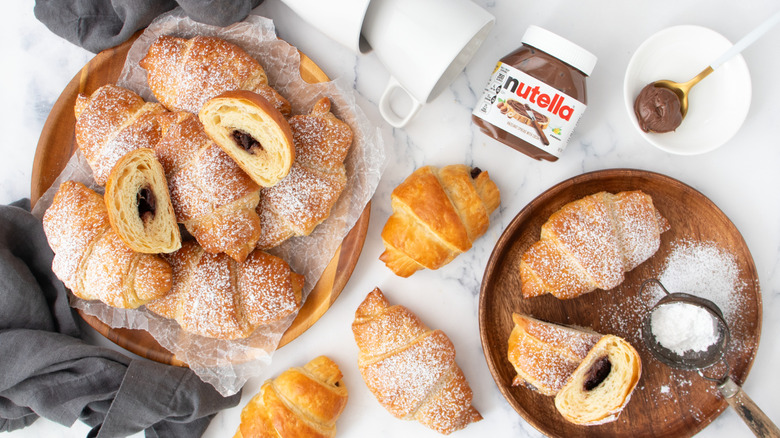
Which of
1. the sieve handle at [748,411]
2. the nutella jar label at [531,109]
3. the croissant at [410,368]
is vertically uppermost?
the nutella jar label at [531,109]

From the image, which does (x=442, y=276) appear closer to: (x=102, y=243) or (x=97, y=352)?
(x=102, y=243)

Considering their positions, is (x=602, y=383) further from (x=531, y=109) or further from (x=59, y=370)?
(x=59, y=370)

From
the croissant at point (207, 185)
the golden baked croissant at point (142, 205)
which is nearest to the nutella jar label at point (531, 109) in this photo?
the croissant at point (207, 185)

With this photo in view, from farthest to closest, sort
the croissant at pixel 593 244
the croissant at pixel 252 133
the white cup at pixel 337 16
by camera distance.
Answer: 1. the croissant at pixel 593 244
2. the croissant at pixel 252 133
3. the white cup at pixel 337 16

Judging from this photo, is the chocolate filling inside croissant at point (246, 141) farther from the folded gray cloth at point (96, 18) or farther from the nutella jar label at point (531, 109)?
the nutella jar label at point (531, 109)

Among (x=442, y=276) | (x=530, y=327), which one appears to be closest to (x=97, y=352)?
(x=442, y=276)

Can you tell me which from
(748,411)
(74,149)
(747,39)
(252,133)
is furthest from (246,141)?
(748,411)

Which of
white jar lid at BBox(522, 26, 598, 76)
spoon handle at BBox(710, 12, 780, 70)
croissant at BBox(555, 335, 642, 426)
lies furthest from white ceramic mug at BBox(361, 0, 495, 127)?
croissant at BBox(555, 335, 642, 426)
